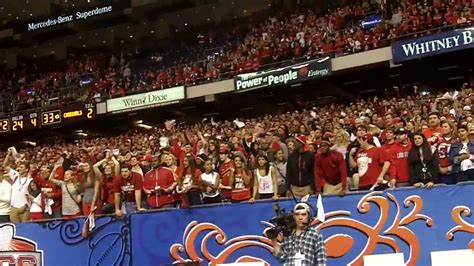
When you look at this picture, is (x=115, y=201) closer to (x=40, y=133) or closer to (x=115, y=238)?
(x=115, y=238)

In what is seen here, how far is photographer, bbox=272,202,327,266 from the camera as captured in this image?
18.1 feet

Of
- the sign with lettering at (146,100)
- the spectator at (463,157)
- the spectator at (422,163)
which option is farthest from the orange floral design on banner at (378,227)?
the sign with lettering at (146,100)

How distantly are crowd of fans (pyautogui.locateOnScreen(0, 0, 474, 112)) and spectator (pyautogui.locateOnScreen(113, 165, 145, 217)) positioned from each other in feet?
44.9

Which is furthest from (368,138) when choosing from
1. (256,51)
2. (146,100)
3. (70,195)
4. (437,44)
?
(146,100)

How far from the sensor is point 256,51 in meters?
Answer: 26.8

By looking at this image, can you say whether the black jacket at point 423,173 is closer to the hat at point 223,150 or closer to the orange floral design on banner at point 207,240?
the orange floral design on banner at point 207,240

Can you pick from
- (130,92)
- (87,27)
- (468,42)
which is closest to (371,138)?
(468,42)

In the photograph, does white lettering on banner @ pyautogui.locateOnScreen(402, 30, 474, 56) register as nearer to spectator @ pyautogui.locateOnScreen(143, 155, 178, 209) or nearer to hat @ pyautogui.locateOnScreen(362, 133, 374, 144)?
hat @ pyautogui.locateOnScreen(362, 133, 374, 144)

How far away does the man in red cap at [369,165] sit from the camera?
8.79m

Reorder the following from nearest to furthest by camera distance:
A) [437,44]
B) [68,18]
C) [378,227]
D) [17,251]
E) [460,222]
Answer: [460,222]
[378,227]
[17,251]
[437,44]
[68,18]

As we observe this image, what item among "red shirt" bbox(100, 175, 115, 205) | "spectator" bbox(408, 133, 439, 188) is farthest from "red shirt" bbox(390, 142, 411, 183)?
"red shirt" bbox(100, 175, 115, 205)

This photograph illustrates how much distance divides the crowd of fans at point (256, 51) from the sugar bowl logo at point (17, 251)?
49.4ft

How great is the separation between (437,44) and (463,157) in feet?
42.4

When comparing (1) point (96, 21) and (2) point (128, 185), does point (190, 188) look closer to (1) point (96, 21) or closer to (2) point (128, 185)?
(2) point (128, 185)
